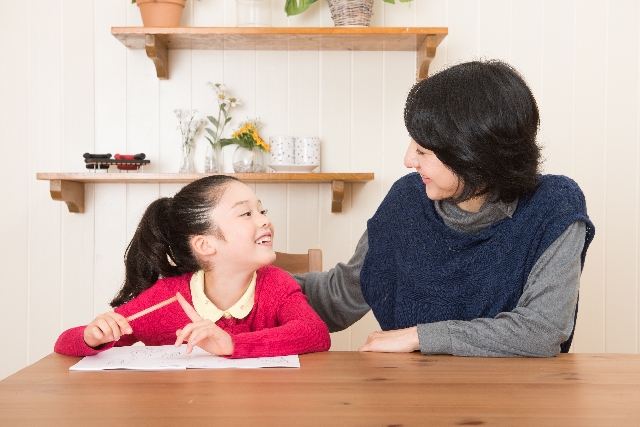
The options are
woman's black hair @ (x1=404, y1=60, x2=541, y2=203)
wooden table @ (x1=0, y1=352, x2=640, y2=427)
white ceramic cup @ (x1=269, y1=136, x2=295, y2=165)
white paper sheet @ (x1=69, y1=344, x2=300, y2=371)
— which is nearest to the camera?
wooden table @ (x1=0, y1=352, x2=640, y2=427)

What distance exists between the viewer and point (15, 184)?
8.32 feet

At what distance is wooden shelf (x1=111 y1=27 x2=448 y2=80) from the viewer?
90.2 inches

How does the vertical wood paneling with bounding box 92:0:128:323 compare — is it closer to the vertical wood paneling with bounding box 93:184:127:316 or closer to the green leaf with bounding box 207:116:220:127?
the vertical wood paneling with bounding box 93:184:127:316

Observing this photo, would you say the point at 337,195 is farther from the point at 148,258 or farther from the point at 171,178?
the point at 148,258

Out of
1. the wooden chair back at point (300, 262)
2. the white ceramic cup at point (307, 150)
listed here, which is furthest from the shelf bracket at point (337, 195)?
the wooden chair back at point (300, 262)

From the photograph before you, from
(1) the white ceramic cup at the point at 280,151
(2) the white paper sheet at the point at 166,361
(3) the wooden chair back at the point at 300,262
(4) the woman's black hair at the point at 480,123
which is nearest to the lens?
(2) the white paper sheet at the point at 166,361

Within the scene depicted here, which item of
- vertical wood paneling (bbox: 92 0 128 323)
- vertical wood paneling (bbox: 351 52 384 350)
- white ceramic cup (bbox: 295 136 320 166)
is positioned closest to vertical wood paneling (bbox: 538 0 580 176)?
vertical wood paneling (bbox: 351 52 384 350)

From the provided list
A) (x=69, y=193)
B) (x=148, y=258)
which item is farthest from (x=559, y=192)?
(x=69, y=193)

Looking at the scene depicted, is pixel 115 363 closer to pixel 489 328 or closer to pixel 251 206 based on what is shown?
pixel 251 206

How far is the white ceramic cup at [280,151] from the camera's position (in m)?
2.41

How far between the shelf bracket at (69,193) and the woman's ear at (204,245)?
3.46ft

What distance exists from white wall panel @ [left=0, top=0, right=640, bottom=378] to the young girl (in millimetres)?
1021

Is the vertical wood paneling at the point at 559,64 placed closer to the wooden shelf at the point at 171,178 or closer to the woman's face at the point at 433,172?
the wooden shelf at the point at 171,178

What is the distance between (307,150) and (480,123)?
1169mm
